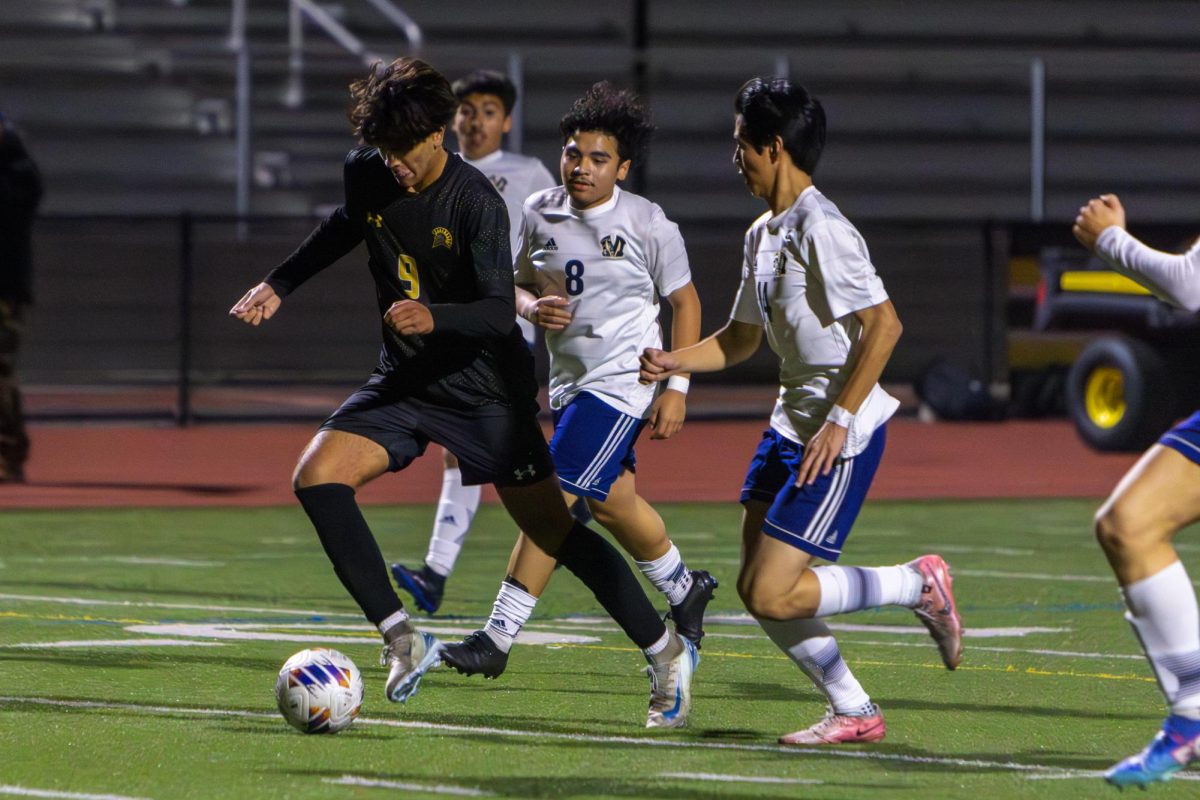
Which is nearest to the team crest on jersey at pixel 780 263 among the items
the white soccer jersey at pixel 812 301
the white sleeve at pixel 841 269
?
the white soccer jersey at pixel 812 301

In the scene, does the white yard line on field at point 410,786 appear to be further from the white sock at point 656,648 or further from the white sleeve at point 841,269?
the white sleeve at point 841,269

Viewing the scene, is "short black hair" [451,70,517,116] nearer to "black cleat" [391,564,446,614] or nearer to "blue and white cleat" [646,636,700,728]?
"black cleat" [391,564,446,614]

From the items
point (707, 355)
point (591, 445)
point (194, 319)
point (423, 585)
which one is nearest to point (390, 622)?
point (707, 355)

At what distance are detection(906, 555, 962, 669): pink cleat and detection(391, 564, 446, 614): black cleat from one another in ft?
9.97

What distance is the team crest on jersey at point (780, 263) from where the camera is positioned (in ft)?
21.1

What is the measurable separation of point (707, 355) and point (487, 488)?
9305 millimetres

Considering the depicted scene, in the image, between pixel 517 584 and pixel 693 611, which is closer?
pixel 517 584

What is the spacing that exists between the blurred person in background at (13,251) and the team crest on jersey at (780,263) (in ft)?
31.4

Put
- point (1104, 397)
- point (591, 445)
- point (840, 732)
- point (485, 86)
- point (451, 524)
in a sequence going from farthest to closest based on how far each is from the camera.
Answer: point (1104, 397) → point (485, 86) → point (451, 524) → point (591, 445) → point (840, 732)

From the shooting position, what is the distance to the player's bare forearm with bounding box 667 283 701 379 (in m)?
7.74

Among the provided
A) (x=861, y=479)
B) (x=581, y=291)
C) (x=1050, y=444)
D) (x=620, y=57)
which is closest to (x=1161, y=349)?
(x=1050, y=444)

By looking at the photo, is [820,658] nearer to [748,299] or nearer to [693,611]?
[748,299]

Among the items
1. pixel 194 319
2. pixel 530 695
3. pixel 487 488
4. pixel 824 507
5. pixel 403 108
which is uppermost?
pixel 403 108

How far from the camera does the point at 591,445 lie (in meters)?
7.80
